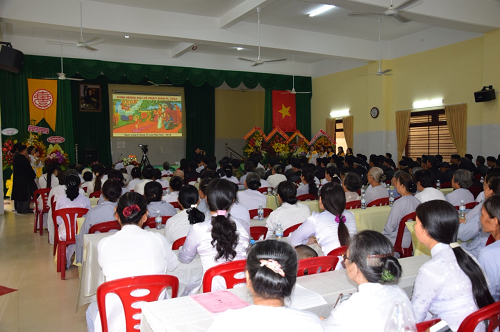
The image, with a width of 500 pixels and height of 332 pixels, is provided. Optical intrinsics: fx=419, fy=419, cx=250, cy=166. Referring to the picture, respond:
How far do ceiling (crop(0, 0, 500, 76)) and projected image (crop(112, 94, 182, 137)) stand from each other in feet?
6.76

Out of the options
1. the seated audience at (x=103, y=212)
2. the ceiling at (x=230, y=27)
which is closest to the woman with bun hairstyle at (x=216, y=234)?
the seated audience at (x=103, y=212)

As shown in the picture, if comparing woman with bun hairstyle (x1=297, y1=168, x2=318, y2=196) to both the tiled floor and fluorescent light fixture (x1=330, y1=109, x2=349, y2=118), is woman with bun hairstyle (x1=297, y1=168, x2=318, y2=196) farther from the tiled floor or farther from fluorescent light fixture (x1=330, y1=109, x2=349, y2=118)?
fluorescent light fixture (x1=330, y1=109, x2=349, y2=118)

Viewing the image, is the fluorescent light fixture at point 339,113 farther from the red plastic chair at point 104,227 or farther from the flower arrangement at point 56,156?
the red plastic chair at point 104,227

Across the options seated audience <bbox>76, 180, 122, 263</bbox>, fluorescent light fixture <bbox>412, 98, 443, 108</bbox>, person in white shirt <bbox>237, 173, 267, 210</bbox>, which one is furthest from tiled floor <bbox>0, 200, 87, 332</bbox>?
fluorescent light fixture <bbox>412, 98, 443, 108</bbox>

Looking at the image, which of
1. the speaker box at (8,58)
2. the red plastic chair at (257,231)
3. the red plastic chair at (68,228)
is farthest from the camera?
the speaker box at (8,58)

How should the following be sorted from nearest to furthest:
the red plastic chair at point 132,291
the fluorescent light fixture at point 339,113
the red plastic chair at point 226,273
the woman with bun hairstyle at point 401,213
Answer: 1. the red plastic chair at point 132,291
2. the red plastic chair at point 226,273
3. the woman with bun hairstyle at point 401,213
4. the fluorescent light fixture at point 339,113

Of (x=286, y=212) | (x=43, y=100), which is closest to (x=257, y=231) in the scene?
(x=286, y=212)

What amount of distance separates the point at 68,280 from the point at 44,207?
2.17 meters

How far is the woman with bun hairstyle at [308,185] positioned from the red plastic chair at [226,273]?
324cm

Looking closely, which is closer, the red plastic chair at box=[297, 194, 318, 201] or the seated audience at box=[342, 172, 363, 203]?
the seated audience at box=[342, 172, 363, 203]

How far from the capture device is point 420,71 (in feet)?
36.9

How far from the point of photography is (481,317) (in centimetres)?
160

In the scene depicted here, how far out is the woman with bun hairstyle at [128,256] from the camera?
2238 mm

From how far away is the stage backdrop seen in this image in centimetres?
1079
